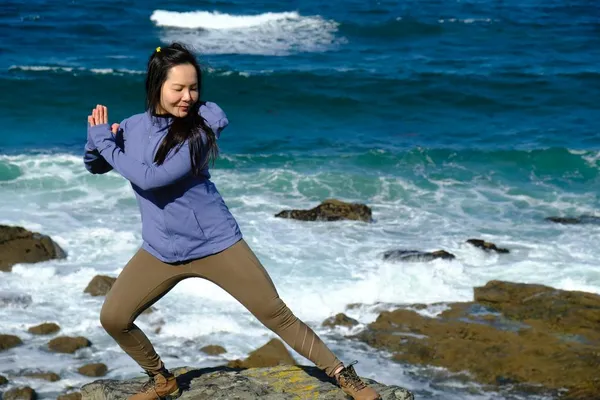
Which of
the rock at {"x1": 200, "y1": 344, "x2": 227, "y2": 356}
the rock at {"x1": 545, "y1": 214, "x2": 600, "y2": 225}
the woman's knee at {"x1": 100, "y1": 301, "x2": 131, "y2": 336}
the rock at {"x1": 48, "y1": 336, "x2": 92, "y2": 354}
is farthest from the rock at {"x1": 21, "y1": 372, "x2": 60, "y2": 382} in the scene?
the rock at {"x1": 545, "y1": 214, "x2": 600, "y2": 225}

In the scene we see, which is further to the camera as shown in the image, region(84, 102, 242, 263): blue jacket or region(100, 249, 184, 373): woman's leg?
region(100, 249, 184, 373): woman's leg

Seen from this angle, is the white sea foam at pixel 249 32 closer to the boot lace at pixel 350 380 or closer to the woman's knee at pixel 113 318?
the boot lace at pixel 350 380

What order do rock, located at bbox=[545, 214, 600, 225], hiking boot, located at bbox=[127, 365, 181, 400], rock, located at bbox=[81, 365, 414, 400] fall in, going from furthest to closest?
1. rock, located at bbox=[545, 214, 600, 225]
2. rock, located at bbox=[81, 365, 414, 400]
3. hiking boot, located at bbox=[127, 365, 181, 400]

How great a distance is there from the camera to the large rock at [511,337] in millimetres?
8758

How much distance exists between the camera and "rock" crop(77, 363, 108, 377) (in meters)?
8.88

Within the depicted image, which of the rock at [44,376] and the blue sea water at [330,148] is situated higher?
the blue sea water at [330,148]

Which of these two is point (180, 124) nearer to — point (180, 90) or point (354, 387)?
point (180, 90)

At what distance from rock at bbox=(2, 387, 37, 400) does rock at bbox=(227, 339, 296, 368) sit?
182cm

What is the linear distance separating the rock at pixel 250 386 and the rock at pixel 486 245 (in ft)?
23.8

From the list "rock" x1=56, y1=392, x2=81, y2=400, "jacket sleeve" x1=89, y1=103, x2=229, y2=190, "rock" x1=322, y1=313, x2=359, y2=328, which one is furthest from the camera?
"rock" x1=322, y1=313, x2=359, y2=328

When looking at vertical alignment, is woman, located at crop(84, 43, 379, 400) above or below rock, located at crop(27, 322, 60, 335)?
above

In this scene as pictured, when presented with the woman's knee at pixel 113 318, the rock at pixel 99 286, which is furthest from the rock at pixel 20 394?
the woman's knee at pixel 113 318

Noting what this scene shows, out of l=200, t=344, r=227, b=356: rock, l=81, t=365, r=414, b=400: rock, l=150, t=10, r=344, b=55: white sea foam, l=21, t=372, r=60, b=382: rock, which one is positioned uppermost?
l=150, t=10, r=344, b=55: white sea foam

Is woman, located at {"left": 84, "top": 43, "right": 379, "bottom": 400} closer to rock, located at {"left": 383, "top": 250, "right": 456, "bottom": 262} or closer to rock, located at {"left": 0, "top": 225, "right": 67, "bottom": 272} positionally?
rock, located at {"left": 0, "top": 225, "right": 67, "bottom": 272}
